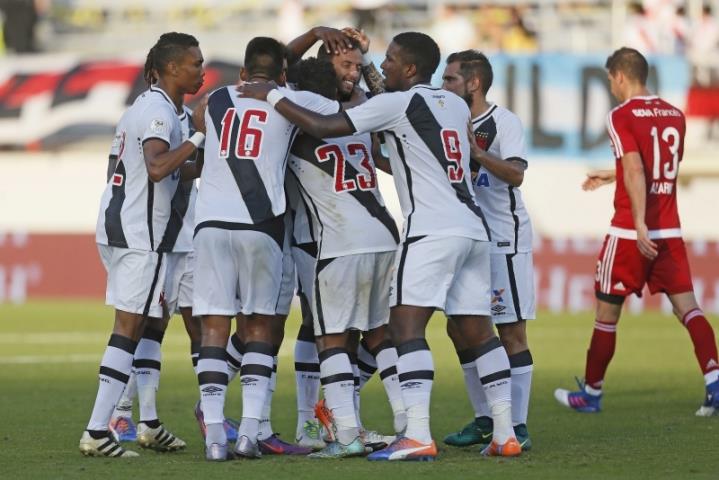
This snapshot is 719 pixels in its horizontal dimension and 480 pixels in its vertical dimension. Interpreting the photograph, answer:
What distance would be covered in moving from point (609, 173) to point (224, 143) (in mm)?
3834

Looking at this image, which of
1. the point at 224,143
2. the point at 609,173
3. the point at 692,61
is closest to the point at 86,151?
the point at 692,61

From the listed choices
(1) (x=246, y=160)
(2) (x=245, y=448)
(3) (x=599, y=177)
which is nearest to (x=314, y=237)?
(1) (x=246, y=160)

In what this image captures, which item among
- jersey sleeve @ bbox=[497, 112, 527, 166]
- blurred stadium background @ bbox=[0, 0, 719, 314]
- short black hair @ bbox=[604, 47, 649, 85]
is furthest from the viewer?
blurred stadium background @ bbox=[0, 0, 719, 314]

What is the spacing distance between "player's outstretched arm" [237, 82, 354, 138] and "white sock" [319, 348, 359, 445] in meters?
1.37

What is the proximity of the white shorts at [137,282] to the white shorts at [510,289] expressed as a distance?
224cm

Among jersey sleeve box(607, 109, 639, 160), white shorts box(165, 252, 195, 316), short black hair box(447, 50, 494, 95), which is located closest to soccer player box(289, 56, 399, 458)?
white shorts box(165, 252, 195, 316)

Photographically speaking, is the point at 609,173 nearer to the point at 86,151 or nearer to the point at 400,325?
the point at 400,325

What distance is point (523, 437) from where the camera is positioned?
A: 8.89 meters

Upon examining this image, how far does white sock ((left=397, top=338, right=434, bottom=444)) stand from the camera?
808 cm

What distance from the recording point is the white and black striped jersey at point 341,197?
8.54m

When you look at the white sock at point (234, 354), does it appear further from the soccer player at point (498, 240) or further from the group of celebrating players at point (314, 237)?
the soccer player at point (498, 240)

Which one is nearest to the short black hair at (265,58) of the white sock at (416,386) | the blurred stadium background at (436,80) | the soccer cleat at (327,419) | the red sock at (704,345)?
the white sock at (416,386)

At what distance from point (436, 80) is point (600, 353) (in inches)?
515

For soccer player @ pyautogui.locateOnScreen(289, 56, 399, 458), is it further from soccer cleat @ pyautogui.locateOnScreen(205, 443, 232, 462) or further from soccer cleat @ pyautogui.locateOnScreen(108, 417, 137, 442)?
soccer cleat @ pyautogui.locateOnScreen(108, 417, 137, 442)
